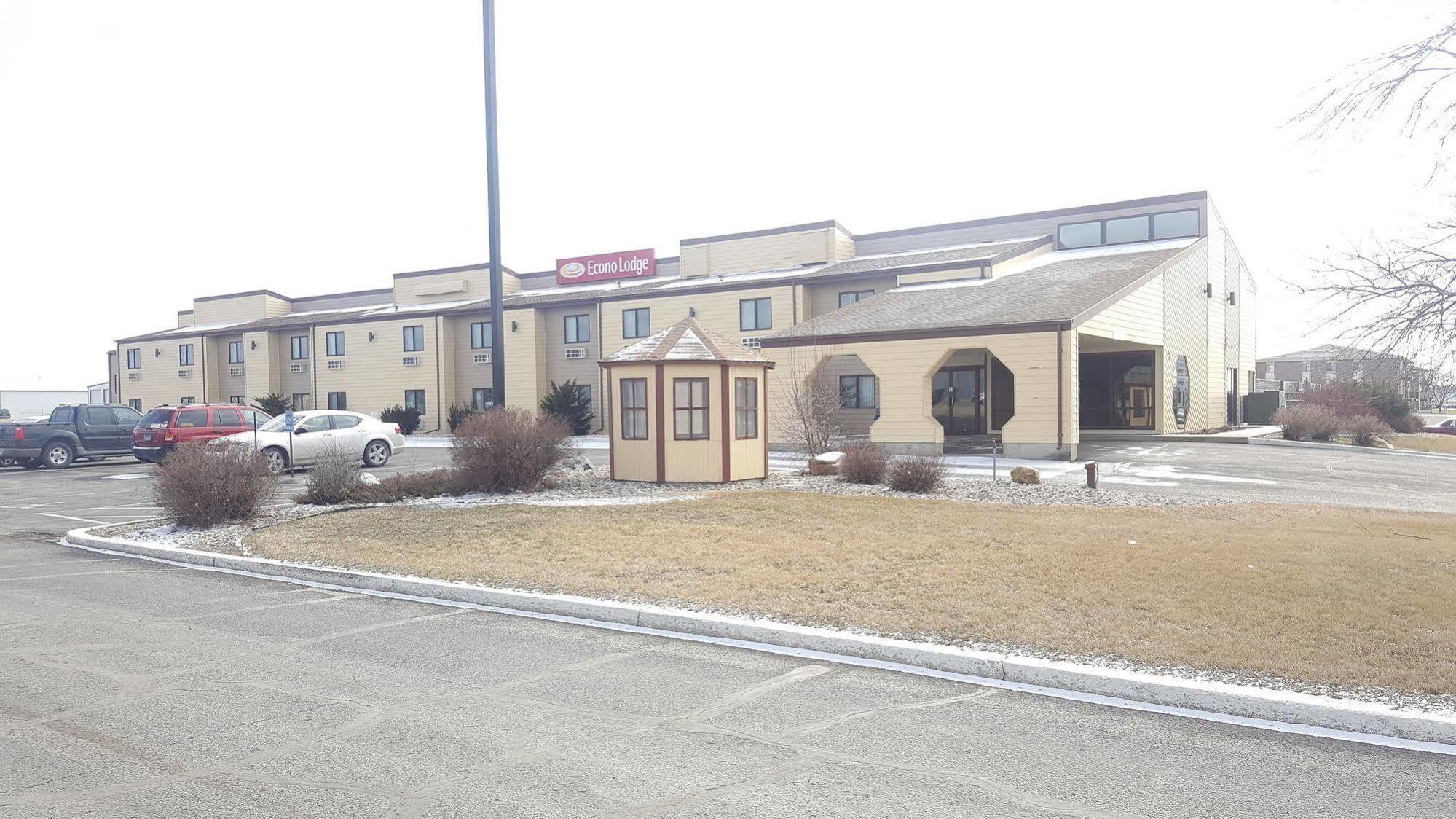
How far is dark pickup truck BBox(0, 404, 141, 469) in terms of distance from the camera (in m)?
23.4

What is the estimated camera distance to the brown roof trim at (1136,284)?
72.3 feet

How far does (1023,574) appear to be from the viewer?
335 inches

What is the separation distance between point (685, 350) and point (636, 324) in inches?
839

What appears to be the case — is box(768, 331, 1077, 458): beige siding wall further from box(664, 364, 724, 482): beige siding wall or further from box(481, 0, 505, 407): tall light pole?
box(481, 0, 505, 407): tall light pole

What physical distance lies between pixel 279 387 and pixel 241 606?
4398 centimetres

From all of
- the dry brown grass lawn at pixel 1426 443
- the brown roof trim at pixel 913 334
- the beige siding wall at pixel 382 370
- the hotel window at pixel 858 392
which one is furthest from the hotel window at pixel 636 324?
the dry brown grass lawn at pixel 1426 443

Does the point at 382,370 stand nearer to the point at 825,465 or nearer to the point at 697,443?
the point at 697,443

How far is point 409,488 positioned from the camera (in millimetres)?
15219

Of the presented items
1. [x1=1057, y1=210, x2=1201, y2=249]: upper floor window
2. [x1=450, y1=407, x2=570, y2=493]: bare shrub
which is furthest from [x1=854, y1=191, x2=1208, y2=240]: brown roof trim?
[x1=450, y1=407, x2=570, y2=493]: bare shrub

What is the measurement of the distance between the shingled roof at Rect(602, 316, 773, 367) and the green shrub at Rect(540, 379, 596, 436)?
1946cm

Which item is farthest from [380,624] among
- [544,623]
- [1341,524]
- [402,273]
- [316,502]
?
[402,273]

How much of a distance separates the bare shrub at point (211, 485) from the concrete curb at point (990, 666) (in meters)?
3.97

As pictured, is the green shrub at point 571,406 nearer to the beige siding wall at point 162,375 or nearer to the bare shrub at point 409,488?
the bare shrub at point 409,488

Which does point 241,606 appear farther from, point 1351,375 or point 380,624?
point 1351,375
